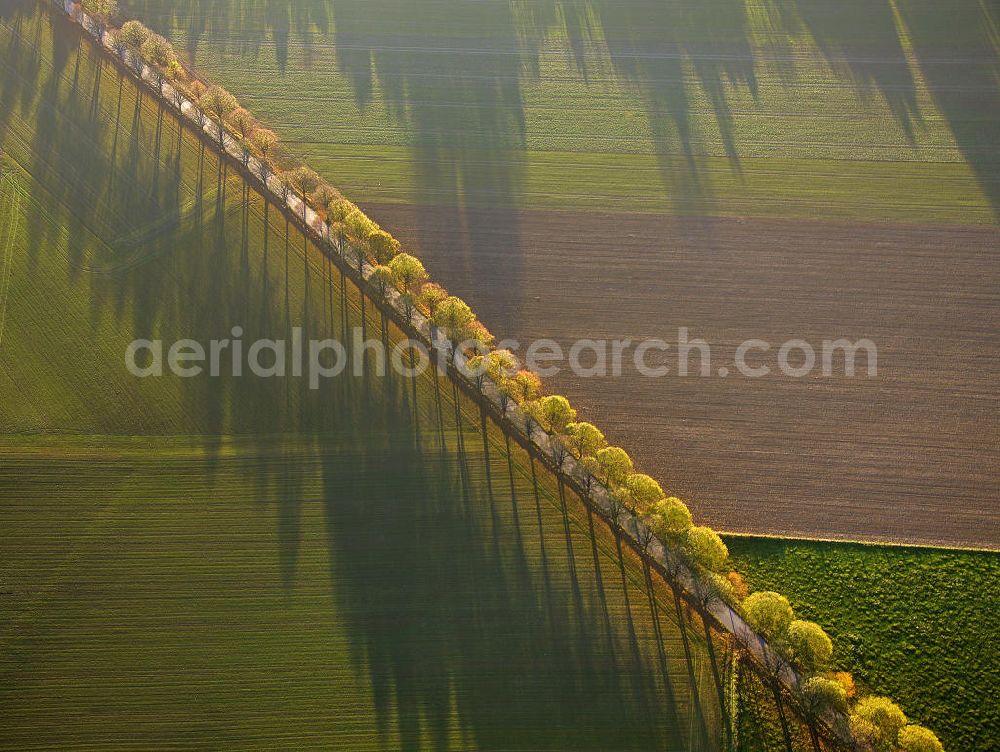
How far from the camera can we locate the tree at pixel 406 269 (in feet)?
196

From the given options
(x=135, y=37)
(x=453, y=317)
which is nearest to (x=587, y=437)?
(x=453, y=317)

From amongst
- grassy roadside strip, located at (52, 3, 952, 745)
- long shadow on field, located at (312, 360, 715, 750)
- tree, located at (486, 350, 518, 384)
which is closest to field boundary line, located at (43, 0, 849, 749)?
grassy roadside strip, located at (52, 3, 952, 745)

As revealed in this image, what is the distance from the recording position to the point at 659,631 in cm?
4859

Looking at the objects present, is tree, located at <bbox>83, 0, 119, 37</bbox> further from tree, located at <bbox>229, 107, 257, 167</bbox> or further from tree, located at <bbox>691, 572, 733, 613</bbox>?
tree, located at <bbox>691, 572, 733, 613</bbox>

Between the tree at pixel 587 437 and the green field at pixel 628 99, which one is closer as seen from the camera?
the tree at pixel 587 437

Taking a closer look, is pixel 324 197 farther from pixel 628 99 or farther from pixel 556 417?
pixel 628 99

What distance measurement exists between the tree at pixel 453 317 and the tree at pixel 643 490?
1850 cm

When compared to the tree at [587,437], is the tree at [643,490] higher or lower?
lower

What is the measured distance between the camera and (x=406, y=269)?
59688 millimetres

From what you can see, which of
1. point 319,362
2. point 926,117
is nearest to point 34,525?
point 319,362

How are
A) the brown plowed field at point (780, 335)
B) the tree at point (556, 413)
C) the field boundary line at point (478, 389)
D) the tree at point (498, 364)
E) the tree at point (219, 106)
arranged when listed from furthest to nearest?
1. the tree at point (219, 106)
2. the tree at point (498, 364)
3. the brown plowed field at point (780, 335)
4. the tree at point (556, 413)
5. the field boundary line at point (478, 389)

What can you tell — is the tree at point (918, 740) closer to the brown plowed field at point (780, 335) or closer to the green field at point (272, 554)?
the green field at point (272, 554)

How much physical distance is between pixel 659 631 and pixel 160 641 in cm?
3470

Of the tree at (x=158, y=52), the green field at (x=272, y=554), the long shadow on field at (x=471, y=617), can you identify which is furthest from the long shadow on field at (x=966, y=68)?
the tree at (x=158, y=52)
